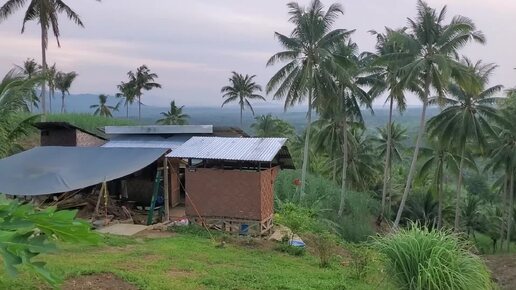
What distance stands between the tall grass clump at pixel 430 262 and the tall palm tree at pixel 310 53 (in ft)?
61.4

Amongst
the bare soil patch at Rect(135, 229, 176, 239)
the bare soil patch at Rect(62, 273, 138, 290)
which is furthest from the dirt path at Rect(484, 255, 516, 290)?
the bare soil patch at Rect(62, 273, 138, 290)

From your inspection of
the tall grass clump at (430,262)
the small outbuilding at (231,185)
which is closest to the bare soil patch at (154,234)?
the small outbuilding at (231,185)

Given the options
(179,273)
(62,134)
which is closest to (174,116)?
(62,134)

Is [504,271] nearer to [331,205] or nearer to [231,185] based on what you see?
[231,185]

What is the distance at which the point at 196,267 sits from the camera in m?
9.54

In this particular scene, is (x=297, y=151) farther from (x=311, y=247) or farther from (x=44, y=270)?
(x=44, y=270)

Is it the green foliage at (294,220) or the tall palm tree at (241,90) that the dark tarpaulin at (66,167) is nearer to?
the green foliage at (294,220)

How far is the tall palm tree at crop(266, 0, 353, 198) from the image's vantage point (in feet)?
85.0

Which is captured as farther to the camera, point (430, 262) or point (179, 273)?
point (179, 273)

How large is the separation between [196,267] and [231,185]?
4852 millimetres

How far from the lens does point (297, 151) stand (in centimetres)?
4406

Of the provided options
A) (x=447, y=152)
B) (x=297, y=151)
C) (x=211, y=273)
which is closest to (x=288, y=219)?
(x=211, y=273)

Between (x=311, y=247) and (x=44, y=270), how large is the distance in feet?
41.3

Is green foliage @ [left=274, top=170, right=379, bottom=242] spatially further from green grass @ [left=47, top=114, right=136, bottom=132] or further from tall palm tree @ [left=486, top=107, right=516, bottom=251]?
green grass @ [left=47, top=114, right=136, bottom=132]
